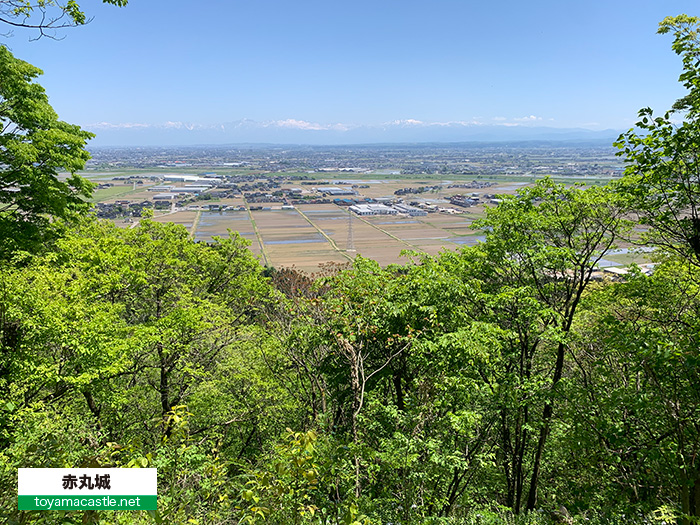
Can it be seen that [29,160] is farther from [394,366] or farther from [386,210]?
[386,210]

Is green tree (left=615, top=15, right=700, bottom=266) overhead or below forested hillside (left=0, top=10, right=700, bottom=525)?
overhead

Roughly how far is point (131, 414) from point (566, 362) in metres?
16.0

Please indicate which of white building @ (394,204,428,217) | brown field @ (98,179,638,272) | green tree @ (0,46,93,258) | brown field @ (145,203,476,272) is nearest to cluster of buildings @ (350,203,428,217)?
white building @ (394,204,428,217)

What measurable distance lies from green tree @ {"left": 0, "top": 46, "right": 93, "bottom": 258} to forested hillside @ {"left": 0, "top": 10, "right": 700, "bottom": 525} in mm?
83

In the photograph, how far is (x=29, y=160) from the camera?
512 inches

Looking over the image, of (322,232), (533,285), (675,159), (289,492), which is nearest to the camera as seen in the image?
(289,492)

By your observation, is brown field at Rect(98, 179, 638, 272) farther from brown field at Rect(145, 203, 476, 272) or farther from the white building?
the white building

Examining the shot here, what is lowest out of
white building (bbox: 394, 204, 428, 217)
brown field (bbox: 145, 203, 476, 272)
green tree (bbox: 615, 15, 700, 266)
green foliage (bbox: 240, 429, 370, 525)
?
brown field (bbox: 145, 203, 476, 272)

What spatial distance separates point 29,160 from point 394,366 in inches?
532

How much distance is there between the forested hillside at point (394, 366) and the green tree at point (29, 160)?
0.27 ft

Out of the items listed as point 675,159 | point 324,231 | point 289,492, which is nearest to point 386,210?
point 324,231

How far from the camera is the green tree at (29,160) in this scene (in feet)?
43.5

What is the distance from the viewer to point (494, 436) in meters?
11.6

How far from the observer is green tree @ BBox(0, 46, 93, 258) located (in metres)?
13.2
